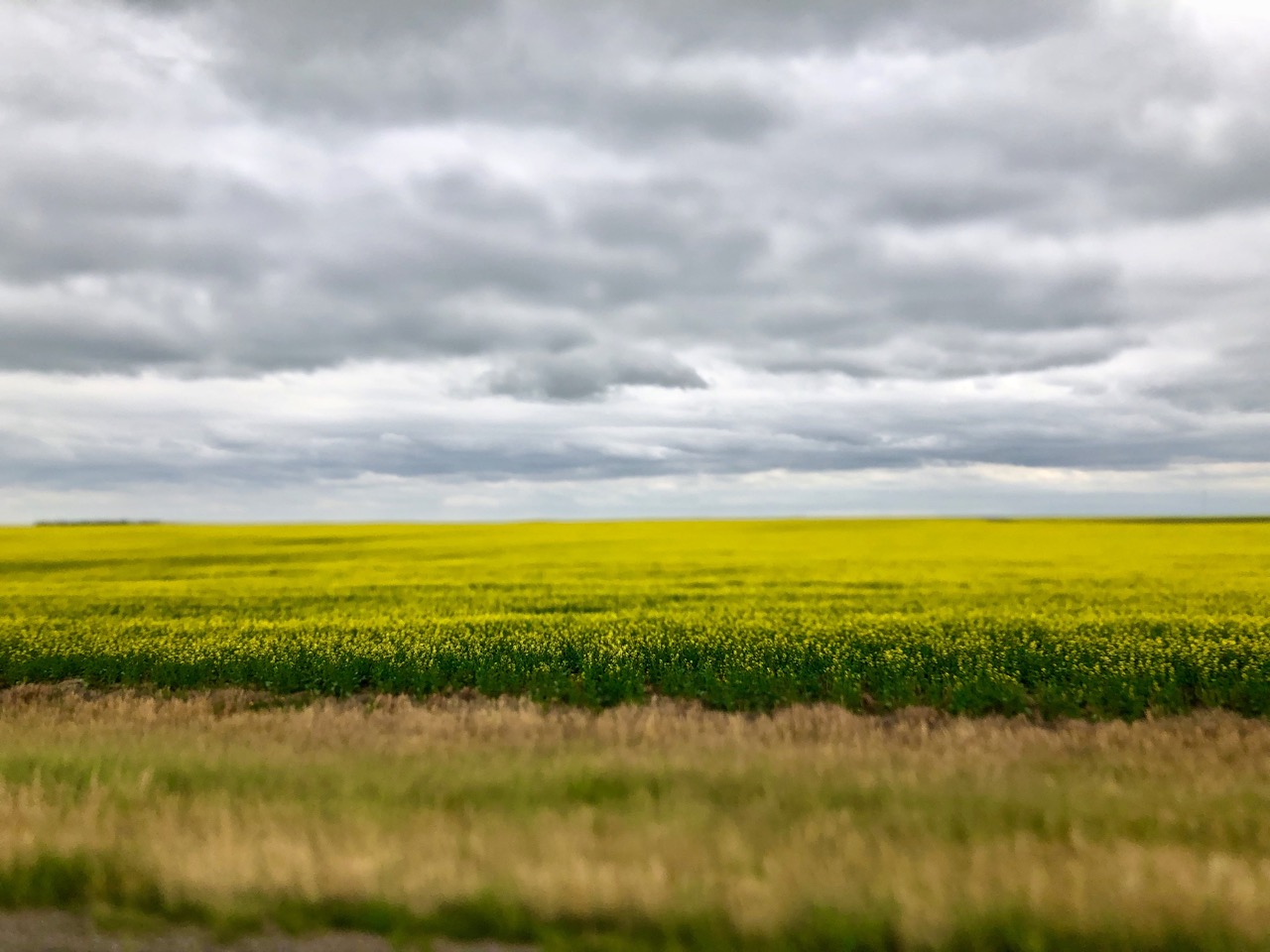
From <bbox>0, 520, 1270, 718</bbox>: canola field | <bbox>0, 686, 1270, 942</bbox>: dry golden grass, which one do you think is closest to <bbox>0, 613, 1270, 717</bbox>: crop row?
<bbox>0, 520, 1270, 718</bbox>: canola field

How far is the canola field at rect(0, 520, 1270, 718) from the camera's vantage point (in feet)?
42.5

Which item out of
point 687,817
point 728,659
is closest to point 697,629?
point 728,659

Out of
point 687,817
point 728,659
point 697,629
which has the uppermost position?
point 687,817

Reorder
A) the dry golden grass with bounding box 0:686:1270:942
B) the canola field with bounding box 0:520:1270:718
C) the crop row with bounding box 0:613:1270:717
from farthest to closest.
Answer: the canola field with bounding box 0:520:1270:718
the crop row with bounding box 0:613:1270:717
the dry golden grass with bounding box 0:686:1270:942

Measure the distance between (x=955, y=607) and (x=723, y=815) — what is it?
1515 centimetres

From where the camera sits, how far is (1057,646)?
48.5ft

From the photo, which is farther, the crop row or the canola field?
the canola field

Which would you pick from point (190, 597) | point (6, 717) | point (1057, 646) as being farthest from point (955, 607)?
point (190, 597)

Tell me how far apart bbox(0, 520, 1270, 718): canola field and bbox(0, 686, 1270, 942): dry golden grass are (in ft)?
8.58

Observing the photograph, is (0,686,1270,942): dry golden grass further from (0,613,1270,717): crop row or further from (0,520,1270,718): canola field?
(0,520,1270,718): canola field

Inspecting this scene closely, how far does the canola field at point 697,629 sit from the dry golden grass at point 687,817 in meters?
2.61

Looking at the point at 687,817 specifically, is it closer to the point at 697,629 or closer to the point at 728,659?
the point at 728,659

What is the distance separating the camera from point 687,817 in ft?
20.3

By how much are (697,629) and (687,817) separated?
35.8ft
